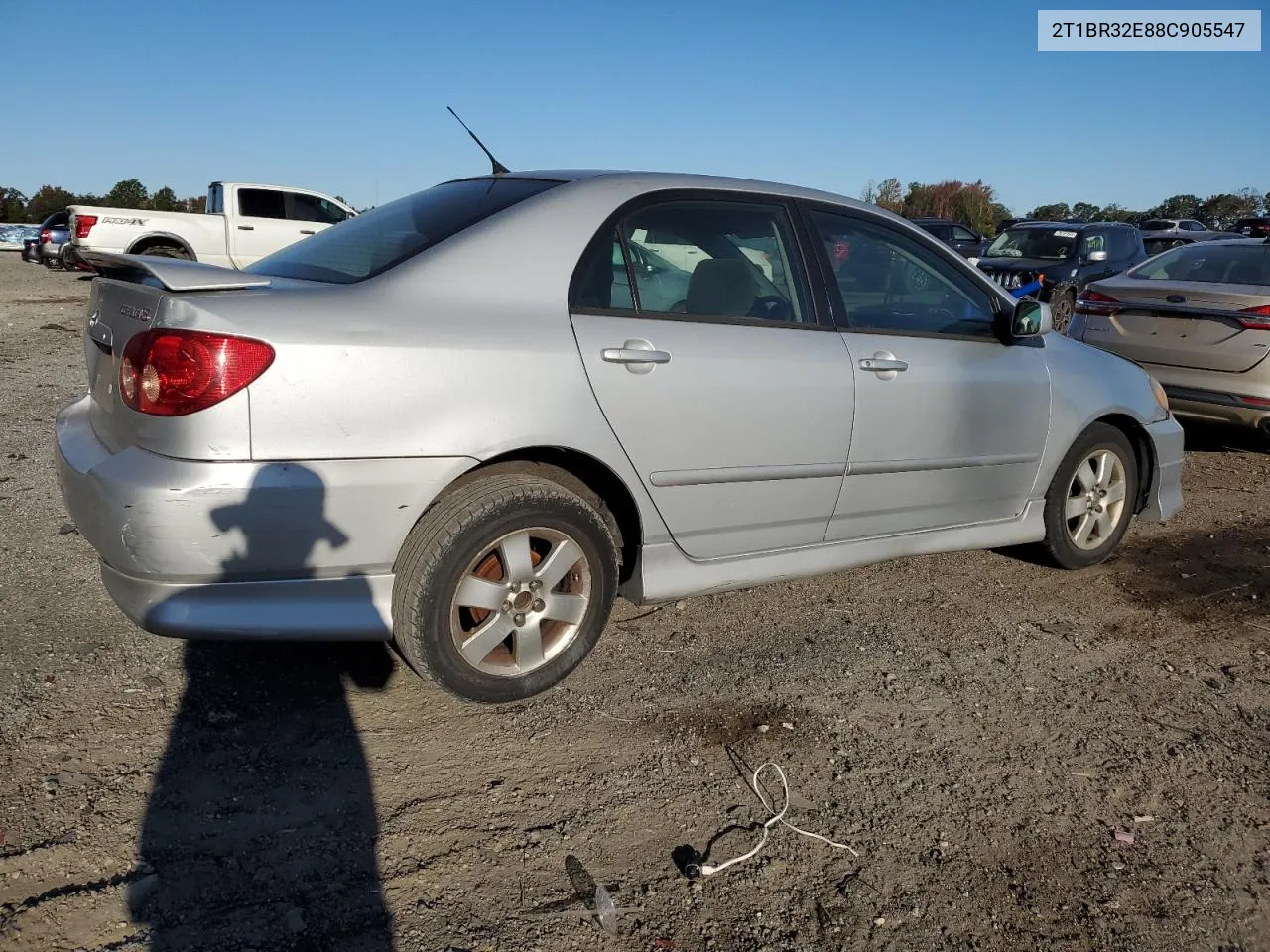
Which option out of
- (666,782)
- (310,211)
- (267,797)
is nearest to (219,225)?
(310,211)

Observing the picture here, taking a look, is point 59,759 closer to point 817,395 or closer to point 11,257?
point 817,395

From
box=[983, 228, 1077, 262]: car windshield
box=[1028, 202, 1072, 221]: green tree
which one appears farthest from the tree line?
box=[983, 228, 1077, 262]: car windshield

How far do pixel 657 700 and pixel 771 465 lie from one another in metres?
0.88

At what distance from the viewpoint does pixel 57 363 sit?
9.19 metres

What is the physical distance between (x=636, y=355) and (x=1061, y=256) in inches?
470

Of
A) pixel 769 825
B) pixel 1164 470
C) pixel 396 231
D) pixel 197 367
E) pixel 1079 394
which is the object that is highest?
pixel 396 231

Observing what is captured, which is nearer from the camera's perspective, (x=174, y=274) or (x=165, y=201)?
(x=174, y=274)

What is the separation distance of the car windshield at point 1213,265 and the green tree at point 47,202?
140 ft

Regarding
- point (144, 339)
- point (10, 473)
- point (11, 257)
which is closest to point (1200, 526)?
point (144, 339)

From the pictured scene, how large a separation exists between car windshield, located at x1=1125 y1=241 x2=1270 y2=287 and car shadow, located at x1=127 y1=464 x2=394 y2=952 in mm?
6659

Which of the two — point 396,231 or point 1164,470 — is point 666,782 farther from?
point 1164,470

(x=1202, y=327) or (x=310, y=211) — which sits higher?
(x=310, y=211)

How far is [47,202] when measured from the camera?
1667 inches

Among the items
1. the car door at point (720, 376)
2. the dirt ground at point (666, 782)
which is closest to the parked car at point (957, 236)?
the dirt ground at point (666, 782)
